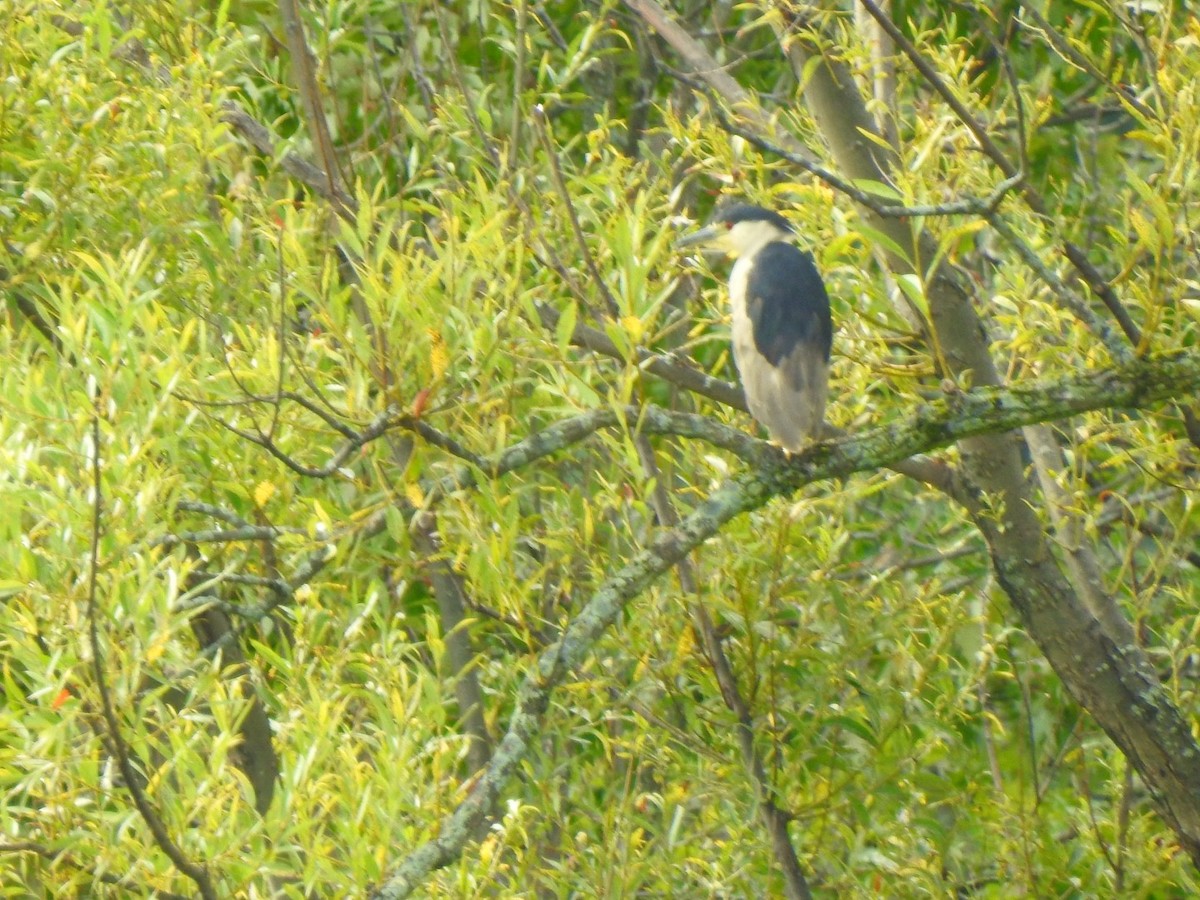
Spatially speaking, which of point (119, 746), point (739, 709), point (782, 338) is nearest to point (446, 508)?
point (739, 709)

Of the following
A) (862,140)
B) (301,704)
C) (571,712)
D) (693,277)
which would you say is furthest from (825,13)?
(301,704)

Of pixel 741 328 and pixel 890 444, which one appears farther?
pixel 741 328

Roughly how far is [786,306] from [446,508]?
1.12 m

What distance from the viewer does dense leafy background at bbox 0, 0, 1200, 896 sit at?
1.91m

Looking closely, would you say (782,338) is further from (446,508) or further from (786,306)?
(446,508)

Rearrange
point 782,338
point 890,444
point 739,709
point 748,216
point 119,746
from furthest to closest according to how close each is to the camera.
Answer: point 748,216
point 782,338
point 739,709
point 890,444
point 119,746

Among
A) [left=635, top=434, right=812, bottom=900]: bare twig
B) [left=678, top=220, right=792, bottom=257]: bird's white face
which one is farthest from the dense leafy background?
[left=678, top=220, right=792, bottom=257]: bird's white face

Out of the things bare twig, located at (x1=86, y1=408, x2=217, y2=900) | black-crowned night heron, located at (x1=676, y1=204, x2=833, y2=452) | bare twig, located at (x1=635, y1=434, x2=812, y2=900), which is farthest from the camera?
black-crowned night heron, located at (x1=676, y1=204, x2=833, y2=452)

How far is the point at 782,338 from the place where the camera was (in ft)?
10.4

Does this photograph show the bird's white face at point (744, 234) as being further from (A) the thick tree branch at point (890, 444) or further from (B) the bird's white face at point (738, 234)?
(A) the thick tree branch at point (890, 444)

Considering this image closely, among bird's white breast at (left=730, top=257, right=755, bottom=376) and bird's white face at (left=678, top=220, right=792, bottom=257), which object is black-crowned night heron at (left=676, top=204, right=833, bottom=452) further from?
bird's white face at (left=678, top=220, right=792, bottom=257)

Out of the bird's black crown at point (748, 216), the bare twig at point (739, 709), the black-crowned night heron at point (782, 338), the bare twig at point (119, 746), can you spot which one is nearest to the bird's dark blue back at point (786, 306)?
the black-crowned night heron at point (782, 338)

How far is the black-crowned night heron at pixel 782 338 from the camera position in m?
2.97

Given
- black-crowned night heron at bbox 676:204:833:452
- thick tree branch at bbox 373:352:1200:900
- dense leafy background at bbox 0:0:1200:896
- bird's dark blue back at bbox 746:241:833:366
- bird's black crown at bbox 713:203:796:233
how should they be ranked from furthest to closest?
bird's black crown at bbox 713:203:796:233 < bird's dark blue back at bbox 746:241:833:366 < black-crowned night heron at bbox 676:204:833:452 < thick tree branch at bbox 373:352:1200:900 < dense leafy background at bbox 0:0:1200:896
